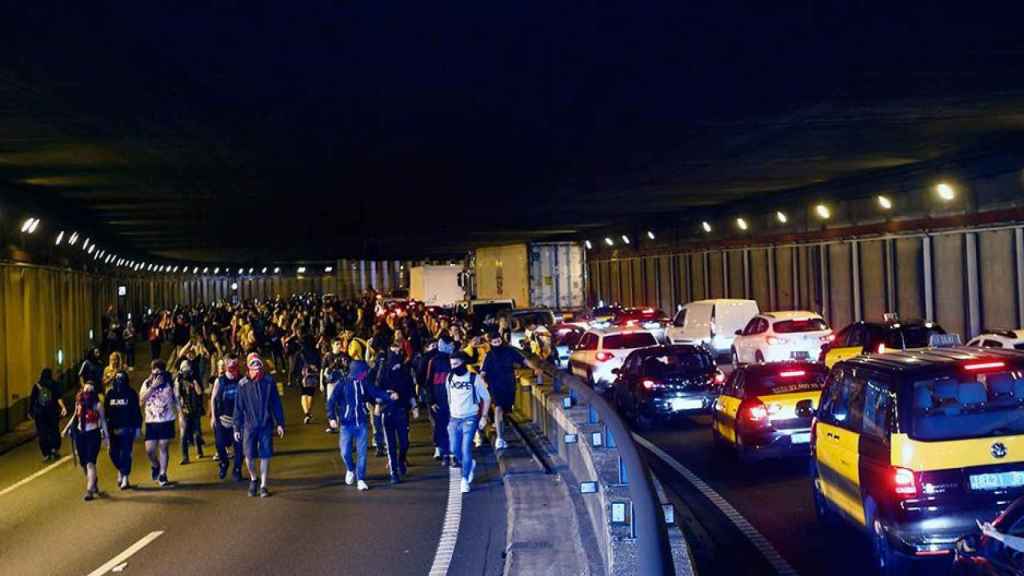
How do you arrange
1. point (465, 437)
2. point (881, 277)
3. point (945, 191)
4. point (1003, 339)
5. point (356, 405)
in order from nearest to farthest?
point (465, 437) < point (356, 405) < point (1003, 339) < point (945, 191) < point (881, 277)

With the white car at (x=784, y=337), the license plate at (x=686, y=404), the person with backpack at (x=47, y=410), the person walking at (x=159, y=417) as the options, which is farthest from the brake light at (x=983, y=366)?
the white car at (x=784, y=337)

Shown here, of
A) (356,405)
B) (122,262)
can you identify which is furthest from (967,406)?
(122,262)

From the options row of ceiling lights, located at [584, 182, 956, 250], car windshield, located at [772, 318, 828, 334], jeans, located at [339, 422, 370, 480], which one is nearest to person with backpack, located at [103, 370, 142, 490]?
A: jeans, located at [339, 422, 370, 480]

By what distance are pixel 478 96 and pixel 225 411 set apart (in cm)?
559

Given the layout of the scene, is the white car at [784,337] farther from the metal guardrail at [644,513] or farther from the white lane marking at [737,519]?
the metal guardrail at [644,513]

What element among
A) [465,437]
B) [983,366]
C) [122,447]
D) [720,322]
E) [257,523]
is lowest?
[257,523]

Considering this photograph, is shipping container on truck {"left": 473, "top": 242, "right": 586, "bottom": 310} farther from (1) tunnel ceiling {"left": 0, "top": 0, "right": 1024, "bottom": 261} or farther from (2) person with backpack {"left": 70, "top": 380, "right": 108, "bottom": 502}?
(2) person with backpack {"left": 70, "top": 380, "right": 108, "bottom": 502}

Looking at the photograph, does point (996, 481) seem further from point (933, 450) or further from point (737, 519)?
point (737, 519)

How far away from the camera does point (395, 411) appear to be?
51.2 ft

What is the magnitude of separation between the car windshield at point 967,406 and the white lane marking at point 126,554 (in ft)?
23.9

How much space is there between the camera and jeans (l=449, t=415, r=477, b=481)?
14.1 metres

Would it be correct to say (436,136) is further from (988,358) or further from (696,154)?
(988,358)

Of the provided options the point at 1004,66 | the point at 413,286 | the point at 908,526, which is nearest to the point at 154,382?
the point at 908,526

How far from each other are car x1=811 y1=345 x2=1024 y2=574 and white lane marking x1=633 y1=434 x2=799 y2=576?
2.37ft
